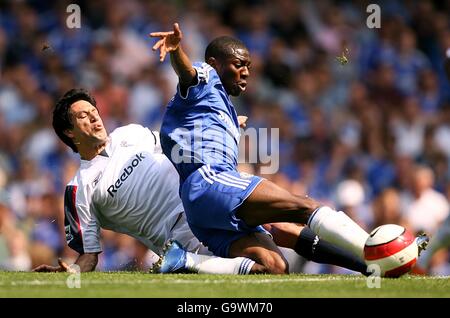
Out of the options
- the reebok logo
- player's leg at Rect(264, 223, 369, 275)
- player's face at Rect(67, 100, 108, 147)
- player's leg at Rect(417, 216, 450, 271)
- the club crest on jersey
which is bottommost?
player's leg at Rect(417, 216, 450, 271)

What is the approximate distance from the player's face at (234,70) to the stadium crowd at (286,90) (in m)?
3.96

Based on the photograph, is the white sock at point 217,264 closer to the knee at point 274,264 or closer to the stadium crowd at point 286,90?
the knee at point 274,264

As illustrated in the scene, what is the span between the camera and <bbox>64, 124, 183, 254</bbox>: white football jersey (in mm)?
8430

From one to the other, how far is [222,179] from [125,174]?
1.24 meters

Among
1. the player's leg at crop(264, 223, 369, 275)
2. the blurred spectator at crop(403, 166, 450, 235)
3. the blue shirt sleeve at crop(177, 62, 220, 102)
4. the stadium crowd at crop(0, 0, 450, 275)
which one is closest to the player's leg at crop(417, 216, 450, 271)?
the stadium crowd at crop(0, 0, 450, 275)

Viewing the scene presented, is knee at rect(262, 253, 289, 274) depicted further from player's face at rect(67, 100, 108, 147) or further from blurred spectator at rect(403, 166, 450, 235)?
blurred spectator at rect(403, 166, 450, 235)

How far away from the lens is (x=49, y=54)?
46.5 feet

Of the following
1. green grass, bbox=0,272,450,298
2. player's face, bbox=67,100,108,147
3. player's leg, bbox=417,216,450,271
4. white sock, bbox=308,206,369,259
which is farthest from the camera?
player's leg, bbox=417,216,450,271

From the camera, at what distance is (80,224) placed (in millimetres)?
8422

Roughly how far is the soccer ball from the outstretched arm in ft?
5.75

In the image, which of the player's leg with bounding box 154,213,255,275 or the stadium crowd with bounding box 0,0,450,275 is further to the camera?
the stadium crowd with bounding box 0,0,450,275

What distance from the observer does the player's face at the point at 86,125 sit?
8.87 metres

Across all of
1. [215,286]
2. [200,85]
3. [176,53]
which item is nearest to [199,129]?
[200,85]

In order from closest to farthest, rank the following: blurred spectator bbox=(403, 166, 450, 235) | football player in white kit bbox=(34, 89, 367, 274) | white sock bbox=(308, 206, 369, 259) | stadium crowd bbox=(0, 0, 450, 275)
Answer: white sock bbox=(308, 206, 369, 259), football player in white kit bbox=(34, 89, 367, 274), blurred spectator bbox=(403, 166, 450, 235), stadium crowd bbox=(0, 0, 450, 275)
